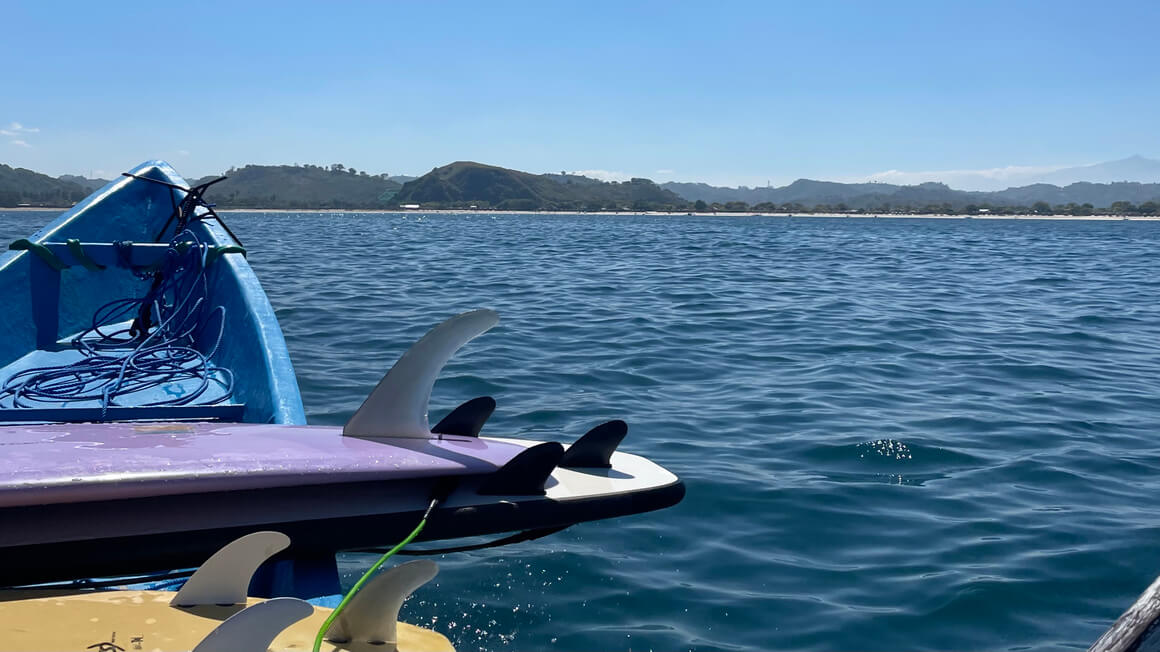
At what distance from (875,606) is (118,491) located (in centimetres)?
276

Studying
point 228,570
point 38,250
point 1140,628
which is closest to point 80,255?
point 38,250

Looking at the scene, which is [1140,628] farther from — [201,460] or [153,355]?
[153,355]

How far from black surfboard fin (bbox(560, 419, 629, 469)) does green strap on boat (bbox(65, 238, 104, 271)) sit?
4.71m

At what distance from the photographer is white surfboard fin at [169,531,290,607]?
6.72 feet

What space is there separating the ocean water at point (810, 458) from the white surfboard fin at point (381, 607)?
47.5 inches

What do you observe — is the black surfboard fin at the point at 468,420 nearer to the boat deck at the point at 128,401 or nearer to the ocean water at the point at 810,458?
the ocean water at the point at 810,458

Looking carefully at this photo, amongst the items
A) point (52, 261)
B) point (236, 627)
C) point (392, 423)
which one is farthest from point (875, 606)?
point (52, 261)

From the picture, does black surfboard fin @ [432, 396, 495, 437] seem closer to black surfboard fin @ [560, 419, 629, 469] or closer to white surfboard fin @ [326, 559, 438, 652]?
black surfboard fin @ [560, 419, 629, 469]

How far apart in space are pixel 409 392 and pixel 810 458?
129 inches

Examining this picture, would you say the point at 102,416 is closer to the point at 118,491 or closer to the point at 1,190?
the point at 118,491

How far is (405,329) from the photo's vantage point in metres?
9.62

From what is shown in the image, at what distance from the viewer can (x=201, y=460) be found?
2.40 m

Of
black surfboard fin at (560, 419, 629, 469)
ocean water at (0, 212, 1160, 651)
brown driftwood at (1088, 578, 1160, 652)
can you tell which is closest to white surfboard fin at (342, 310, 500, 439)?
black surfboard fin at (560, 419, 629, 469)

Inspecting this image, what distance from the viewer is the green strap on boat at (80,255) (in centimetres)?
588
